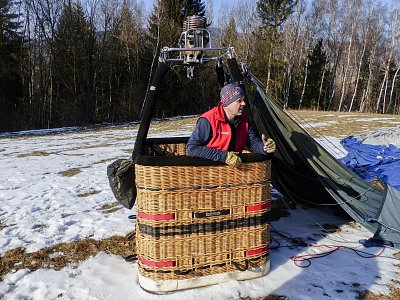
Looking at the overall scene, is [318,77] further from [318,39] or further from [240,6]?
[240,6]

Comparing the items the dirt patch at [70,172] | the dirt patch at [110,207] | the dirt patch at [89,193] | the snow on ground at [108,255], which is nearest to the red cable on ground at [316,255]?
the snow on ground at [108,255]

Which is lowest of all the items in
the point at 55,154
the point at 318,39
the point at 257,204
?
the point at 55,154

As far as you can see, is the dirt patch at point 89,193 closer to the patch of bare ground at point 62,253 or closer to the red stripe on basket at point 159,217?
the patch of bare ground at point 62,253

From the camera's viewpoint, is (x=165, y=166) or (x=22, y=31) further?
(x=22, y=31)

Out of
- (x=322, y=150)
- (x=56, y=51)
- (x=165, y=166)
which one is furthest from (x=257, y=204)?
(x=56, y=51)

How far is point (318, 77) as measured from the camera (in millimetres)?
31609

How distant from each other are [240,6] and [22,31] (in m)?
18.2

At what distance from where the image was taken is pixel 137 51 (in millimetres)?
24031

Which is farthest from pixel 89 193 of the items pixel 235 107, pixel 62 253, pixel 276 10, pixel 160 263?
pixel 276 10

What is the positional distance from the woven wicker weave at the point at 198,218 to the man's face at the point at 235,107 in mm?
399

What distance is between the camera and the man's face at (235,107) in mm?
2707

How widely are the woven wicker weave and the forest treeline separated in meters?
17.5

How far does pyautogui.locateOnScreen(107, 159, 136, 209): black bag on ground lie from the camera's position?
9.67 feet

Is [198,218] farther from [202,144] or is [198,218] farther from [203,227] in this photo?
[202,144]
